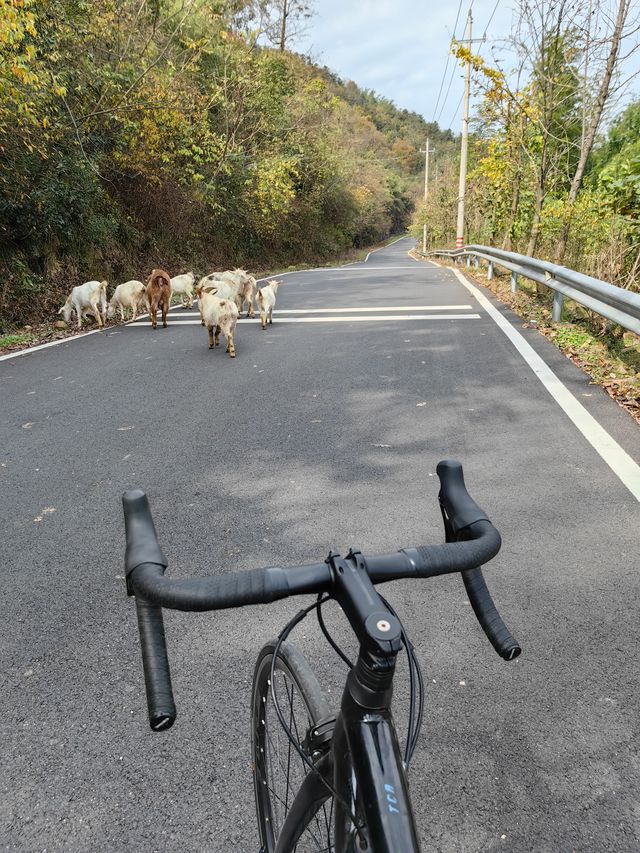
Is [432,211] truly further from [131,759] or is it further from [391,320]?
[131,759]

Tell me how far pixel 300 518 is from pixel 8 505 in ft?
6.64

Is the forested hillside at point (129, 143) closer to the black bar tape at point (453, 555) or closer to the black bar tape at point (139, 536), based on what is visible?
the black bar tape at point (139, 536)

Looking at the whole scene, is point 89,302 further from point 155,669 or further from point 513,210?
point 513,210

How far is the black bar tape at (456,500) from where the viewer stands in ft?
4.23

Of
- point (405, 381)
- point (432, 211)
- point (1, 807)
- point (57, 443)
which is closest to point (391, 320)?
point (405, 381)

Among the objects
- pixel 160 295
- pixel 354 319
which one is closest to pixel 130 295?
pixel 160 295

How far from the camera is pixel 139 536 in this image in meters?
1.20

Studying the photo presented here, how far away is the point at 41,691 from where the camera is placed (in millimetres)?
2494

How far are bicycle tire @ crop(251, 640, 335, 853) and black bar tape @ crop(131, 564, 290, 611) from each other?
1.98ft

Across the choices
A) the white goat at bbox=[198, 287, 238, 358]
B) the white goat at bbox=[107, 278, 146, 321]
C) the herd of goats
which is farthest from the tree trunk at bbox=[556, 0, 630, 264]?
the white goat at bbox=[107, 278, 146, 321]

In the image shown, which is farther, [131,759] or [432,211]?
[432,211]

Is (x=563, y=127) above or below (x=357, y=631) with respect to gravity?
above

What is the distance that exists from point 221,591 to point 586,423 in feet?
15.9

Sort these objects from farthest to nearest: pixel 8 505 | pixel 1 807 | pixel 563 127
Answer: pixel 563 127, pixel 8 505, pixel 1 807
